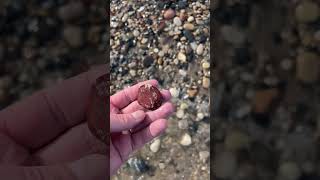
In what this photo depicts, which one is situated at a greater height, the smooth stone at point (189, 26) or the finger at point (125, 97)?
the smooth stone at point (189, 26)

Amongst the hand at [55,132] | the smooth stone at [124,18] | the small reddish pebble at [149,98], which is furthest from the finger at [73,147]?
the smooth stone at [124,18]

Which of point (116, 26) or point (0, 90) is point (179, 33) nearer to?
point (116, 26)

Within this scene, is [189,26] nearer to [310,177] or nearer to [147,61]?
[147,61]

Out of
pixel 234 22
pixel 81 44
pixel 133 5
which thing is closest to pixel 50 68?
pixel 81 44

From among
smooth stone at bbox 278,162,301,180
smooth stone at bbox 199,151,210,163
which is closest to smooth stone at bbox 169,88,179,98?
smooth stone at bbox 199,151,210,163

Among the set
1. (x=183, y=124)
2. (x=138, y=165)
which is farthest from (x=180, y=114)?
(x=138, y=165)

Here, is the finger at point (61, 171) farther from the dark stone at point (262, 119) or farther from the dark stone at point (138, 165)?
the dark stone at point (262, 119)
